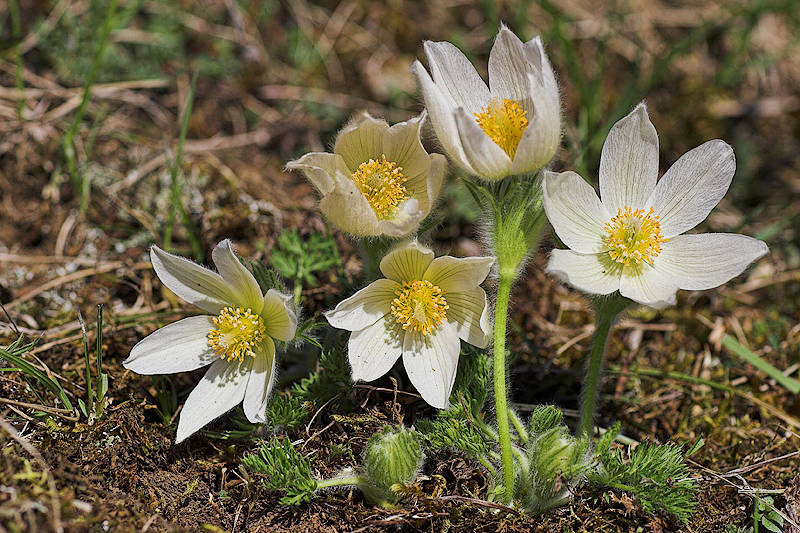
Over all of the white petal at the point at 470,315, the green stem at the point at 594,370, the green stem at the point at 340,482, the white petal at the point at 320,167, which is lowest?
the green stem at the point at 340,482

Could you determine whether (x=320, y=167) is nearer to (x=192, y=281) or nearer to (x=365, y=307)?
(x=365, y=307)

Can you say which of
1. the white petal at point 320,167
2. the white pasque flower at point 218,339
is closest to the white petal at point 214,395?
the white pasque flower at point 218,339

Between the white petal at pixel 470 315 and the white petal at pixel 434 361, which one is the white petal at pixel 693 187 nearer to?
the white petal at pixel 470 315

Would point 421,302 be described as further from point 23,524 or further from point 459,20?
point 459,20

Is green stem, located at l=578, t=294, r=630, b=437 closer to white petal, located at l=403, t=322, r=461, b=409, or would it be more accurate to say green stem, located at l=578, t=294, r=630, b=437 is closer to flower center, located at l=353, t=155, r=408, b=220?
white petal, located at l=403, t=322, r=461, b=409

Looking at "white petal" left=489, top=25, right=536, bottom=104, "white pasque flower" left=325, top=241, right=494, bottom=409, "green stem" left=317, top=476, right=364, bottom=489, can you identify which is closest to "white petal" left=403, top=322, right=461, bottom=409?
"white pasque flower" left=325, top=241, right=494, bottom=409

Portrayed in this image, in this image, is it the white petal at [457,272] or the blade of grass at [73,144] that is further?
the blade of grass at [73,144]
